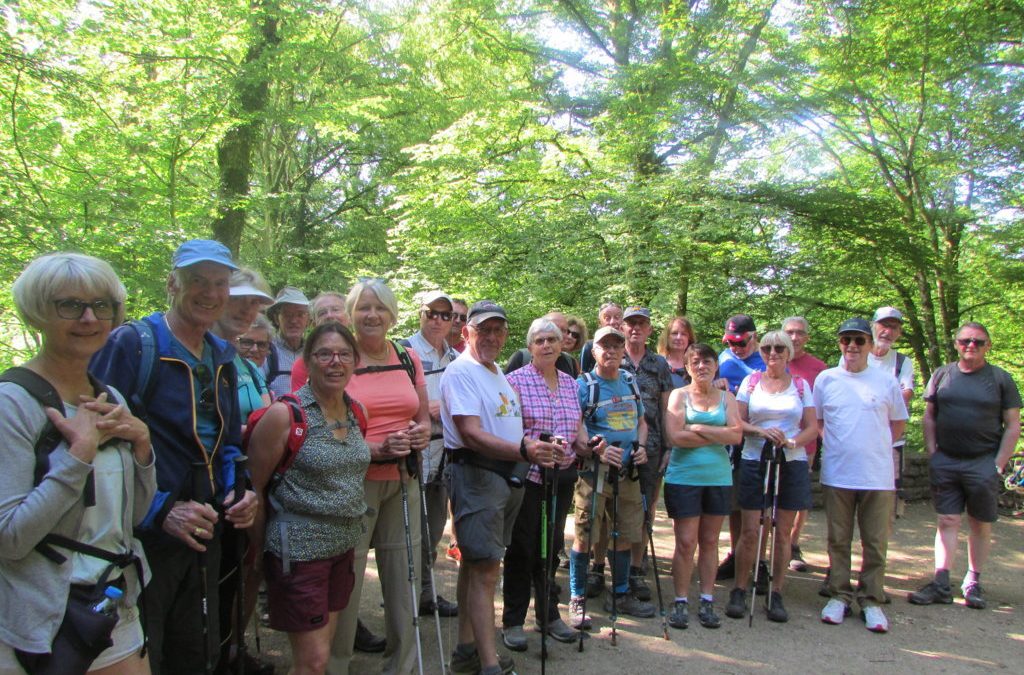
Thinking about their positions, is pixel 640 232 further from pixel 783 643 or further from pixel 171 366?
pixel 171 366

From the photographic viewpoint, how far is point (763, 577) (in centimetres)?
498

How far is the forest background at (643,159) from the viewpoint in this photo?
309 inches

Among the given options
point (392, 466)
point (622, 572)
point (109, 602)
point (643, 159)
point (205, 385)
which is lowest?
point (622, 572)

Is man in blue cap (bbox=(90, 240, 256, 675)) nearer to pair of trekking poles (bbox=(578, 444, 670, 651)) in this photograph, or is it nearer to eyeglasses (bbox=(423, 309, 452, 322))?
eyeglasses (bbox=(423, 309, 452, 322))

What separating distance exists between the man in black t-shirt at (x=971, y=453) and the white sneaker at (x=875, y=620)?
679mm

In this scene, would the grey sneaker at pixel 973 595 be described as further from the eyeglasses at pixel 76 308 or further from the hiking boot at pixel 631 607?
the eyeglasses at pixel 76 308

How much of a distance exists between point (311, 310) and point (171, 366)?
1.70 metres

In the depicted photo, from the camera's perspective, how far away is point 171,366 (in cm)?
223

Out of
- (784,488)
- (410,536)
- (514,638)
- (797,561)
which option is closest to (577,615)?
(514,638)

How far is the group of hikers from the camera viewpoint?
178 centimetres

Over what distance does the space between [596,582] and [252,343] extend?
2986 mm

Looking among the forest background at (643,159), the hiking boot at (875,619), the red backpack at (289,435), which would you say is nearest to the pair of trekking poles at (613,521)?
the hiking boot at (875,619)

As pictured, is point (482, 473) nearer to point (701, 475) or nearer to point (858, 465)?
point (701, 475)

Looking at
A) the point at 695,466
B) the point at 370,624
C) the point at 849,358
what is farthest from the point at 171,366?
the point at 849,358
